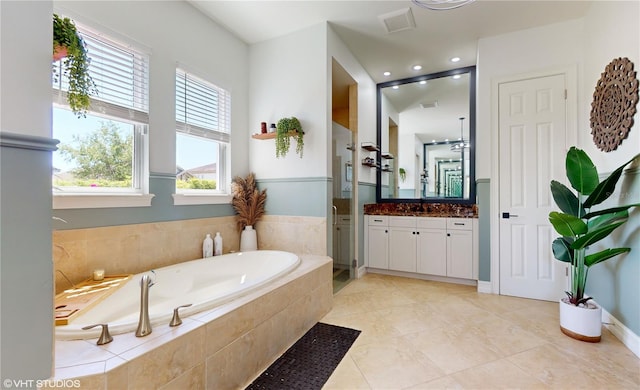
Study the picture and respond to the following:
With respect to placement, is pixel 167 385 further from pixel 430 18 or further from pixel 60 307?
pixel 430 18

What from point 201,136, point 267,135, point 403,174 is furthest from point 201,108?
point 403,174

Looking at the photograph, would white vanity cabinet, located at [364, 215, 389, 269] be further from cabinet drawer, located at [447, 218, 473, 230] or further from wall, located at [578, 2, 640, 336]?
wall, located at [578, 2, 640, 336]

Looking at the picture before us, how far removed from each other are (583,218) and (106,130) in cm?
367

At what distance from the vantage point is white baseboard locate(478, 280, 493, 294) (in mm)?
3131

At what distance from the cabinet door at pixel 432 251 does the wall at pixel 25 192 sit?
3.51 meters

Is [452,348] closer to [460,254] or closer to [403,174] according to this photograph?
[460,254]

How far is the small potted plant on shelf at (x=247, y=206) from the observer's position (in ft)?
10.00

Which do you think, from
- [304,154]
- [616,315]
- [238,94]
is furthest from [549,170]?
[238,94]

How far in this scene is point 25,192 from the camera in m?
0.74

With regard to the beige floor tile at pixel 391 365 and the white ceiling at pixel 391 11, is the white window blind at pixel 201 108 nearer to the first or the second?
the white ceiling at pixel 391 11

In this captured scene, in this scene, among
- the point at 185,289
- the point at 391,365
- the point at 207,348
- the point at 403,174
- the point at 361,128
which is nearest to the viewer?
the point at 207,348

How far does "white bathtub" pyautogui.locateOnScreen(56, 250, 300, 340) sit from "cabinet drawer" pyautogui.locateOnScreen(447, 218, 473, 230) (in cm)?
206

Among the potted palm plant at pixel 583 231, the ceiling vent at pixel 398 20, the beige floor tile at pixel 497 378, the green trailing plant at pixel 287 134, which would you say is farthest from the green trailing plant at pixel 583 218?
the green trailing plant at pixel 287 134

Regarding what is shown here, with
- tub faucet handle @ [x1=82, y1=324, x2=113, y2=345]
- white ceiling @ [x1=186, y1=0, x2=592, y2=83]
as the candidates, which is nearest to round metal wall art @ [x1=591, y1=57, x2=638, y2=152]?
white ceiling @ [x1=186, y1=0, x2=592, y2=83]
